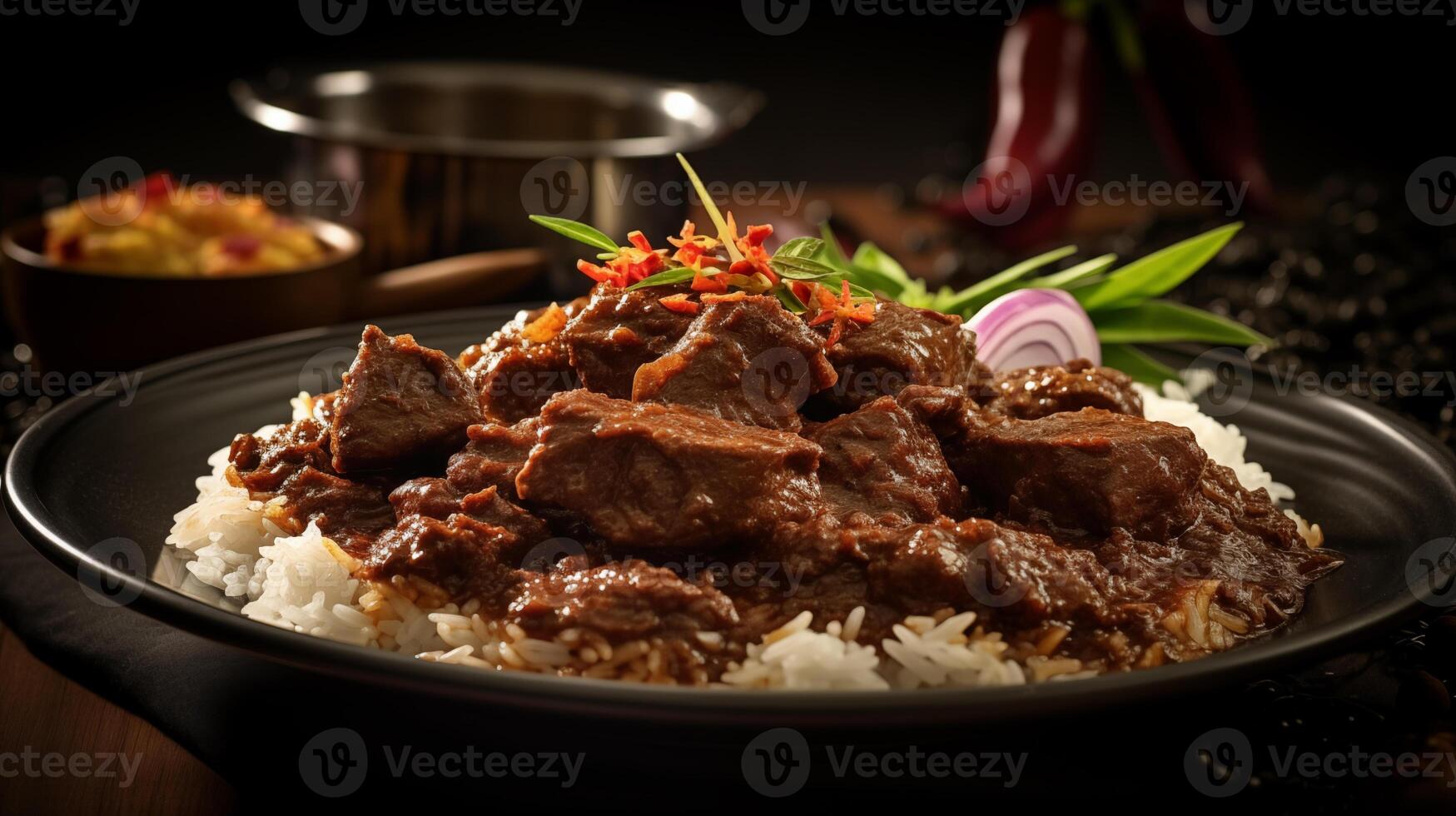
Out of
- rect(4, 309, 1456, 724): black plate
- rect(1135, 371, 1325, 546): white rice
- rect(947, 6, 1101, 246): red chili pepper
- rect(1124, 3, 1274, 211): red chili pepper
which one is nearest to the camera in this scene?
rect(4, 309, 1456, 724): black plate

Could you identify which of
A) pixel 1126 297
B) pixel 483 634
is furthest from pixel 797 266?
pixel 1126 297

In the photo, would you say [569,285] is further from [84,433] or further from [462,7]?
[462,7]

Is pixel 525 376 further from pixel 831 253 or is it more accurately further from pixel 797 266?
pixel 831 253

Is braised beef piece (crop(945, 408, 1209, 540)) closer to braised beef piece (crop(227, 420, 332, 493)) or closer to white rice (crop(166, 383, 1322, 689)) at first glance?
white rice (crop(166, 383, 1322, 689))

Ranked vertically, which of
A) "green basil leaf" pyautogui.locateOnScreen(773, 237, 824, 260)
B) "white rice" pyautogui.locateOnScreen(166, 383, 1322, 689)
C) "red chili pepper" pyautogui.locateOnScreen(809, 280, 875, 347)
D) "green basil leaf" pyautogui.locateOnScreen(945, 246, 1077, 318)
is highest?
"green basil leaf" pyautogui.locateOnScreen(945, 246, 1077, 318)

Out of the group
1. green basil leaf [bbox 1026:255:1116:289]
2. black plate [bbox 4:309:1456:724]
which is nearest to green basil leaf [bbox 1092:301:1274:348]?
green basil leaf [bbox 1026:255:1116:289]

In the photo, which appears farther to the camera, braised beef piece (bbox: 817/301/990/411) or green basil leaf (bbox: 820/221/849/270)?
green basil leaf (bbox: 820/221/849/270)

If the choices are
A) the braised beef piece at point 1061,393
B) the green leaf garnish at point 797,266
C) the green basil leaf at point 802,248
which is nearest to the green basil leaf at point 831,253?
the braised beef piece at point 1061,393
